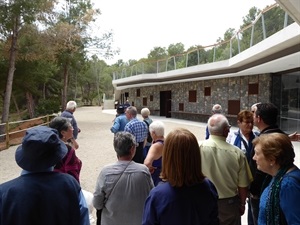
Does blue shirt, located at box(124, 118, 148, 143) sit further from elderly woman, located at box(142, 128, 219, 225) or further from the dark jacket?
the dark jacket

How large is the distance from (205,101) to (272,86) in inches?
222

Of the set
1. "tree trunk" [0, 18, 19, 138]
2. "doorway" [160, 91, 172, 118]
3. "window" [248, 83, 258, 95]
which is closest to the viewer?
"tree trunk" [0, 18, 19, 138]

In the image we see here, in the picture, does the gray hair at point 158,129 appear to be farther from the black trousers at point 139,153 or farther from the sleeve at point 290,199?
the sleeve at point 290,199

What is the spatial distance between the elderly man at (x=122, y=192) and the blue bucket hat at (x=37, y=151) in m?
0.83

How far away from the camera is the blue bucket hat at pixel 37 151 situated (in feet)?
5.02

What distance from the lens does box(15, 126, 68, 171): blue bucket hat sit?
153 cm

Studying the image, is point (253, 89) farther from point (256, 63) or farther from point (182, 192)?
point (182, 192)

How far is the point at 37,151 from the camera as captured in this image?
154cm

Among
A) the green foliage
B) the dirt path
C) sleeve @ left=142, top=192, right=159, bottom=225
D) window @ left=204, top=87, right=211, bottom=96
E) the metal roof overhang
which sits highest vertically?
the metal roof overhang

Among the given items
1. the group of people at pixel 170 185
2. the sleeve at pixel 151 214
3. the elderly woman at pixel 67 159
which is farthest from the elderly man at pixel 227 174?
the elderly woman at pixel 67 159

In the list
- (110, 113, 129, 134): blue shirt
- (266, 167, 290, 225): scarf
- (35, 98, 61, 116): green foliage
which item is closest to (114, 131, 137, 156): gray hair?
(266, 167, 290, 225): scarf

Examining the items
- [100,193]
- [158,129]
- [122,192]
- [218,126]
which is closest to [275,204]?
[218,126]

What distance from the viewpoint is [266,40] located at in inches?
352

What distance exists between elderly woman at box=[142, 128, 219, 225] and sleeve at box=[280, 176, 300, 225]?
40cm
